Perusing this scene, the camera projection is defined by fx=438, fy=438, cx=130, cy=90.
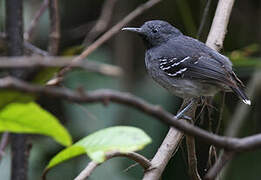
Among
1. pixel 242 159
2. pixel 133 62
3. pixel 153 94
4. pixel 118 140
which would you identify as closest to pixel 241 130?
pixel 242 159

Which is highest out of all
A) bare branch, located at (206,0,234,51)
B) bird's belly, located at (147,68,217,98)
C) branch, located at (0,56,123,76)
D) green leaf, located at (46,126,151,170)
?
branch, located at (0,56,123,76)

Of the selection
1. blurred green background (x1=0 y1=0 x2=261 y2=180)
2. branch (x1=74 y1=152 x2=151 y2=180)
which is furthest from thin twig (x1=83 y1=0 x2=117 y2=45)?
branch (x1=74 y1=152 x2=151 y2=180)

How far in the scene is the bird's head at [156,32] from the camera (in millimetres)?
4254

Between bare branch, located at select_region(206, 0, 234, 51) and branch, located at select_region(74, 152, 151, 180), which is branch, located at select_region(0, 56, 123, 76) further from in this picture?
bare branch, located at select_region(206, 0, 234, 51)

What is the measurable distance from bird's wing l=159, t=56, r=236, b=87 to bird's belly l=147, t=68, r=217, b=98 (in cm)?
4

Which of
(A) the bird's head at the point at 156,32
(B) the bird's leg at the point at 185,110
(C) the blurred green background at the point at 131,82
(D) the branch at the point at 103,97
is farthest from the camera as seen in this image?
(C) the blurred green background at the point at 131,82

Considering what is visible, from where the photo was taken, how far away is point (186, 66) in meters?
3.87

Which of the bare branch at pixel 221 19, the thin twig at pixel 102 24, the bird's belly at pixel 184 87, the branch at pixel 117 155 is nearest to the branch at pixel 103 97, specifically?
the branch at pixel 117 155

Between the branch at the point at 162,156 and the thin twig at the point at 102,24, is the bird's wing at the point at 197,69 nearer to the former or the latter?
the thin twig at the point at 102,24

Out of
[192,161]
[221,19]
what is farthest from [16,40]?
[221,19]

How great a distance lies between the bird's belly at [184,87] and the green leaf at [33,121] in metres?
2.62

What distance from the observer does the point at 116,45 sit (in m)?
5.56

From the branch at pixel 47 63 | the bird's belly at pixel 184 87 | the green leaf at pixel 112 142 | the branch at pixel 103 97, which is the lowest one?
the bird's belly at pixel 184 87

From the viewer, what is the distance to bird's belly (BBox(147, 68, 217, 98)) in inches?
145
